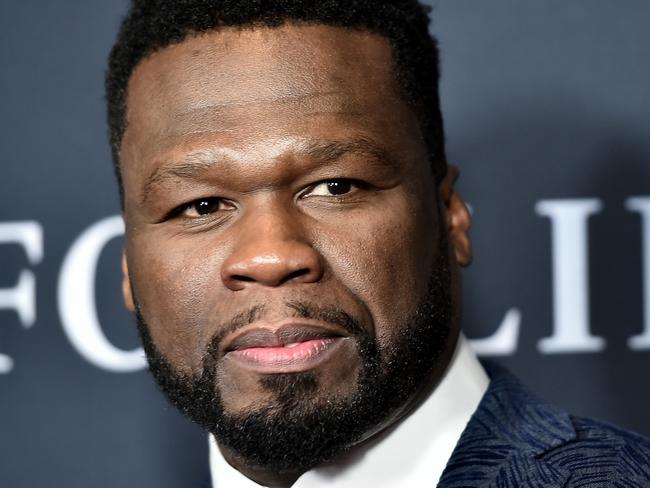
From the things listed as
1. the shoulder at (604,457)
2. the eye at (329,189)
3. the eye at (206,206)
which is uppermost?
the eye at (329,189)

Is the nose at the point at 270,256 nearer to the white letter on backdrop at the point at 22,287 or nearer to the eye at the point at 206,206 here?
the eye at the point at 206,206

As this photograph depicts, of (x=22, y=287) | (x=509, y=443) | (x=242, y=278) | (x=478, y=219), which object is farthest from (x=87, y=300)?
(x=509, y=443)

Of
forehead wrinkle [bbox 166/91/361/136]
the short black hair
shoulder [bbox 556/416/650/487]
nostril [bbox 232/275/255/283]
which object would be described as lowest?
shoulder [bbox 556/416/650/487]

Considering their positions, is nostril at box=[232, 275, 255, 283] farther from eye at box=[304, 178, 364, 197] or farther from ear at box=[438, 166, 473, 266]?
ear at box=[438, 166, 473, 266]

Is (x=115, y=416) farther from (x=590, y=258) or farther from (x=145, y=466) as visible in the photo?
(x=590, y=258)

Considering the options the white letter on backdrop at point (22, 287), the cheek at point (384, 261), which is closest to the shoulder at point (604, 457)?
the cheek at point (384, 261)

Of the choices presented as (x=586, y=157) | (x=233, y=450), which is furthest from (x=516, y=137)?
(x=233, y=450)

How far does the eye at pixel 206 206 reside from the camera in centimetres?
116

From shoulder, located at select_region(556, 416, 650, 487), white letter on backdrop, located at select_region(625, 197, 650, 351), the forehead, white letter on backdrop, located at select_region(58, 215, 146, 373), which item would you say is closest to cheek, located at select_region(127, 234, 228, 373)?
the forehead

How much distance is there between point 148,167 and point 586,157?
3.52ft

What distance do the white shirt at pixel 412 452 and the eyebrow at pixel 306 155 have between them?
309 millimetres

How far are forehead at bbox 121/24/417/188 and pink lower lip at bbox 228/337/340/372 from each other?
9.3 inches

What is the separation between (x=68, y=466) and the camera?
1.93 metres

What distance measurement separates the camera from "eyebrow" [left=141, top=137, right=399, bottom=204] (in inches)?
43.9
